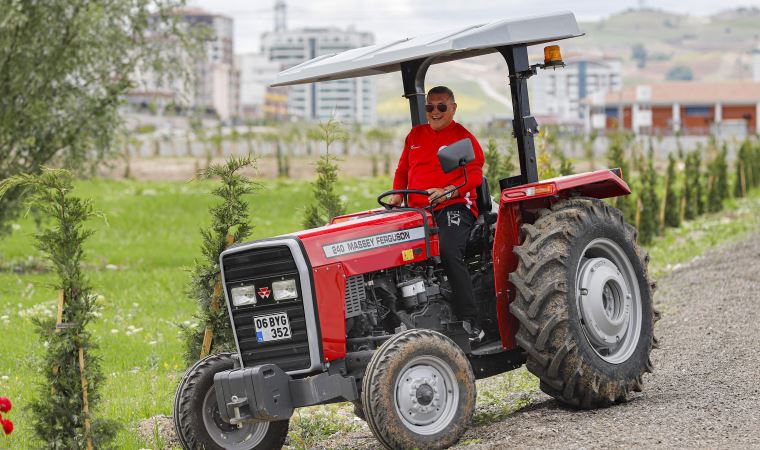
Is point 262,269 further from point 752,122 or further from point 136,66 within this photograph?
point 752,122

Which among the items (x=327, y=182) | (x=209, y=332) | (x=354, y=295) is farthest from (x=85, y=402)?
(x=327, y=182)

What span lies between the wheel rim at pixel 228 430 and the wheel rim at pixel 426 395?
108 cm

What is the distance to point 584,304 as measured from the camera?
888 cm

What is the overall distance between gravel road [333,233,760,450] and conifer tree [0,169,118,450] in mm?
2093

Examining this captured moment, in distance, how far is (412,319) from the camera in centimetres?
845

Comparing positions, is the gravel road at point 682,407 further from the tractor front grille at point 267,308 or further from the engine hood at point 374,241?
the engine hood at point 374,241

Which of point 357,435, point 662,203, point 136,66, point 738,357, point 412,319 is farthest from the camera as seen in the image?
point 662,203

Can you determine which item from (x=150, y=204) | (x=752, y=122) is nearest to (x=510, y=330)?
(x=150, y=204)

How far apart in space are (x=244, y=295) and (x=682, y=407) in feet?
10.2

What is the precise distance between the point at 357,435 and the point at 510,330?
1.51 metres

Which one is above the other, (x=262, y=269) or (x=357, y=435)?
(x=262, y=269)

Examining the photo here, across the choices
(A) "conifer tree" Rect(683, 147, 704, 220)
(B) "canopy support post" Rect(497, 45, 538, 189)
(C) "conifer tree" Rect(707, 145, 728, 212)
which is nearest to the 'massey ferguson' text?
(B) "canopy support post" Rect(497, 45, 538, 189)

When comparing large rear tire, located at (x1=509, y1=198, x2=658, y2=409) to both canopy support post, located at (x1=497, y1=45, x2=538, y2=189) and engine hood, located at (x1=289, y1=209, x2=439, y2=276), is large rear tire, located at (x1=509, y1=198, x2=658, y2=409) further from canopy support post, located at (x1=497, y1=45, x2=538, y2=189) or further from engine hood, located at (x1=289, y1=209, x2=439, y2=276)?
engine hood, located at (x1=289, y1=209, x2=439, y2=276)

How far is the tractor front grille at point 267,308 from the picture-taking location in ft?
26.0
